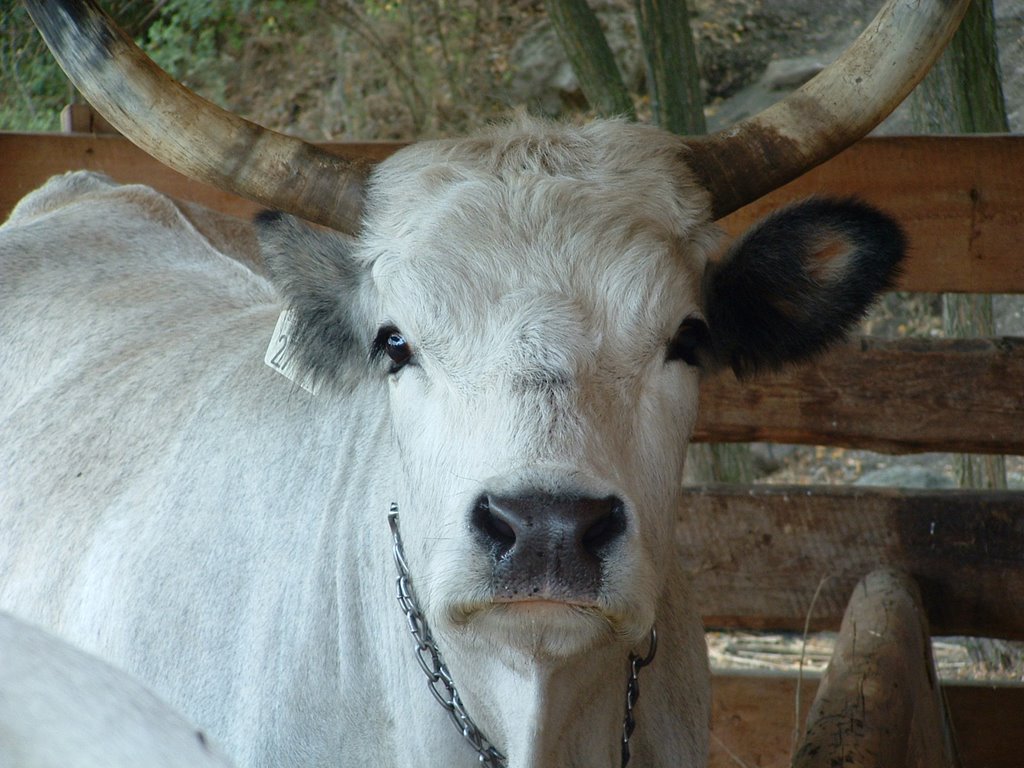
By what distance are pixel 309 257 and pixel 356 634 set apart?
0.89m

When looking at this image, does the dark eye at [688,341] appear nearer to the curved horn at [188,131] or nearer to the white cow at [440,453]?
the white cow at [440,453]

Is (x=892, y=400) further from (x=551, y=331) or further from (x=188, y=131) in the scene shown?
(x=188, y=131)

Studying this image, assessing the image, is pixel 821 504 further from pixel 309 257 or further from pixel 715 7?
pixel 715 7

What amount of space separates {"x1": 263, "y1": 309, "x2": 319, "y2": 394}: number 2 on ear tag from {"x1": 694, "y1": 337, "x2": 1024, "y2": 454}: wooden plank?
5.99ft

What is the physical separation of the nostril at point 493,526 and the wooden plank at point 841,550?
7.86 ft

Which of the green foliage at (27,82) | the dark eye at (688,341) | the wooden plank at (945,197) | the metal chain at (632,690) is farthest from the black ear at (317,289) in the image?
the green foliage at (27,82)

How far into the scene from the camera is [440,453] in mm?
2373

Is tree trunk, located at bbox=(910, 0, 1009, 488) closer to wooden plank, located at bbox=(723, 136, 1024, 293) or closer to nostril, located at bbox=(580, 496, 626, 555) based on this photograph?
wooden plank, located at bbox=(723, 136, 1024, 293)

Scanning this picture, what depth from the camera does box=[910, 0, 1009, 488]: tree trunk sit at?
522 cm

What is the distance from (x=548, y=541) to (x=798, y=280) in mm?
1113

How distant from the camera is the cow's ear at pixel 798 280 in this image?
2.71 metres

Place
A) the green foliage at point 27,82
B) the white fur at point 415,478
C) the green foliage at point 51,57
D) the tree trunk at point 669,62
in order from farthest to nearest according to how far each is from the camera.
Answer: the green foliage at point 51,57 < the green foliage at point 27,82 < the tree trunk at point 669,62 < the white fur at point 415,478

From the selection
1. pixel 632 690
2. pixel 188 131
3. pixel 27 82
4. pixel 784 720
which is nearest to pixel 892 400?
pixel 784 720

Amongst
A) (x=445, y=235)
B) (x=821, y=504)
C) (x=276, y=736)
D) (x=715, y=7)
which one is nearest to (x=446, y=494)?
(x=445, y=235)
